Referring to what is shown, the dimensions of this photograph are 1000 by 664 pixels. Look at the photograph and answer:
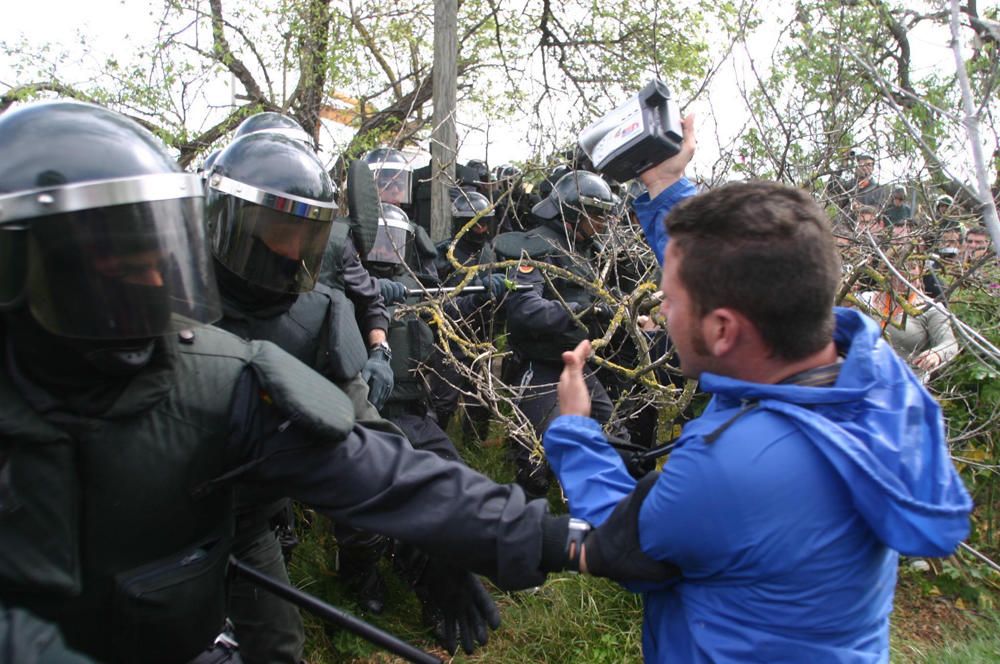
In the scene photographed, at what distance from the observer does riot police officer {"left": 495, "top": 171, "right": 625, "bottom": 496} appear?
13.4 feet

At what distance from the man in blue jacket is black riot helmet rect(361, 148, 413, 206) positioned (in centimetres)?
Result: 446

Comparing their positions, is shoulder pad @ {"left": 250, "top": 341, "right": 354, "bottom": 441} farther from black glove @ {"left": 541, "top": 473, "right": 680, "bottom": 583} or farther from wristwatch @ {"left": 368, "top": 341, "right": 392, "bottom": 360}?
wristwatch @ {"left": 368, "top": 341, "right": 392, "bottom": 360}

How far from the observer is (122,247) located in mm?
1479

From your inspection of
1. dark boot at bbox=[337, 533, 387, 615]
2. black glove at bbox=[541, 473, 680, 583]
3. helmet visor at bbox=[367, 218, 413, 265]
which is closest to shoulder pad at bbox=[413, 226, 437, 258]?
helmet visor at bbox=[367, 218, 413, 265]

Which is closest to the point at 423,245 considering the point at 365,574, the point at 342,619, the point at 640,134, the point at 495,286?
the point at 495,286

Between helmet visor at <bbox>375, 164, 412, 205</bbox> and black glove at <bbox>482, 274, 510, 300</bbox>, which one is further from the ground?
helmet visor at <bbox>375, 164, 412, 205</bbox>

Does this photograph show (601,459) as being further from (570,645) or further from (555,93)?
(555,93)

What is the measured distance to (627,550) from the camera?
1.40m

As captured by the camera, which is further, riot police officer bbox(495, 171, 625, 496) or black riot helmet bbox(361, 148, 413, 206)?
black riot helmet bbox(361, 148, 413, 206)

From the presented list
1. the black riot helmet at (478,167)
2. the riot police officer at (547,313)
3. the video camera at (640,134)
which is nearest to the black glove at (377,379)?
the riot police officer at (547,313)

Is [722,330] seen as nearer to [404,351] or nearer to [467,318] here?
[404,351]

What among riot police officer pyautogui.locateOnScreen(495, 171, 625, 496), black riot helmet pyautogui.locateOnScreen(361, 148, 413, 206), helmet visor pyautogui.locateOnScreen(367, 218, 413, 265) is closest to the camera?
riot police officer pyautogui.locateOnScreen(495, 171, 625, 496)

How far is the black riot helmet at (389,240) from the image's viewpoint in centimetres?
445

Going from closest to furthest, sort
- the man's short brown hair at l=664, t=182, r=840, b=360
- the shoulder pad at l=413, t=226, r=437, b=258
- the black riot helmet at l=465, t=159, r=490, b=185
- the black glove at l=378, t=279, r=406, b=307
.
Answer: the man's short brown hair at l=664, t=182, r=840, b=360 → the black glove at l=378, t=279, r=406, b=307 → the shoulder pad at l=413, t=226, r=437, b=258 → the black riot helmet at l=465, t=159, r=490, b=185
